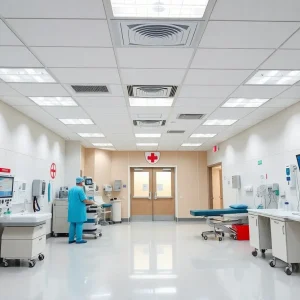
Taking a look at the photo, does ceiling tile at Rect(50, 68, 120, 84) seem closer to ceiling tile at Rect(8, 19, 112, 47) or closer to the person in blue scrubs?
ceiling tile at Rect(8, 19, 112, 47)

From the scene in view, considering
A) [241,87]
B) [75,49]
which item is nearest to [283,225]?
[241,87]

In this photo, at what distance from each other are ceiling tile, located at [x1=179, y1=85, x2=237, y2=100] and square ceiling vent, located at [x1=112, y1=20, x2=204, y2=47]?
1.52 metres

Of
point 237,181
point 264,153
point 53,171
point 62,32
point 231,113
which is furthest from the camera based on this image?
point 237,181

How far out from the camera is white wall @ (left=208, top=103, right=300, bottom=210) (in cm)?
591

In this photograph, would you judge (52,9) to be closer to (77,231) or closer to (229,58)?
(229,58)

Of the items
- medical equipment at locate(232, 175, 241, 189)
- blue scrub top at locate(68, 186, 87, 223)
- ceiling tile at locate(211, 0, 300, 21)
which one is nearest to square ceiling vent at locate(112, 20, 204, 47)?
ceiling tile at locate(211, 0, 300, 21)

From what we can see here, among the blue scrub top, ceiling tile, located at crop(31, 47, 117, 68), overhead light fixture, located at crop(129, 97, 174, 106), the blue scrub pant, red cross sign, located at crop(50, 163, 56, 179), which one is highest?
overhead light fixture, located at crop(129, 97, 174, 106)

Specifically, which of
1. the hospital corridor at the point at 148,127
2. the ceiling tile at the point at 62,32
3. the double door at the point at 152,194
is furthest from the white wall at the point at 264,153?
the ceiling tile at the point at 62,32

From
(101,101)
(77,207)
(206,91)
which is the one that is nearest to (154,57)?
(206,91)

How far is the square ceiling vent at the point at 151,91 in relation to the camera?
4.96 metres

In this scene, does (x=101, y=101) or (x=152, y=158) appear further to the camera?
(x=152, y=158)

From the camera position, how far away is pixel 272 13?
286 cm

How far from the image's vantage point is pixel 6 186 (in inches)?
211

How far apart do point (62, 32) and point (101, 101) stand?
2.50 metres
